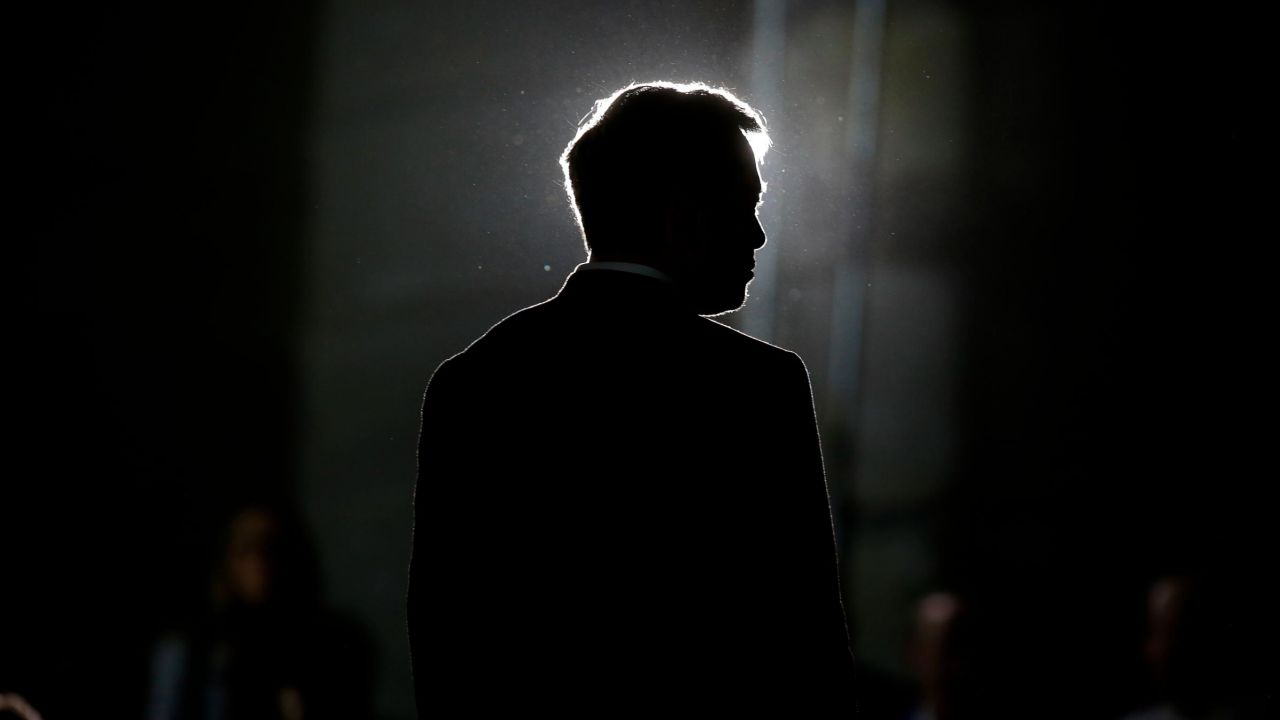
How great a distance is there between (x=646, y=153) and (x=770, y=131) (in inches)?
17.2

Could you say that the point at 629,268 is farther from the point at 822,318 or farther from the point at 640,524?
the point at 822,318

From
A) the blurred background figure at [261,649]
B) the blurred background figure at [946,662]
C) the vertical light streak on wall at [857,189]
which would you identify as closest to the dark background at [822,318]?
the vertical light streak on wall at [857,189]

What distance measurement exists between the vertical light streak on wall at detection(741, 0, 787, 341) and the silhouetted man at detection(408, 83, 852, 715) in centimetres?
44

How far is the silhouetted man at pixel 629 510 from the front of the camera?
2.45 ft

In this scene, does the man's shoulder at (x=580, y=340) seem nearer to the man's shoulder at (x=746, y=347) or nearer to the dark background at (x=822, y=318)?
the man's shoulder at (x=746, y=347)

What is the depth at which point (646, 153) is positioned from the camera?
0.84 meters

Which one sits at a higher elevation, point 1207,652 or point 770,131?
point 770,131

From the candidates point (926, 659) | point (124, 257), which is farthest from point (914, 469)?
point (124, 257)

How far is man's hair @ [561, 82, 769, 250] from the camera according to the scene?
2.74 feet

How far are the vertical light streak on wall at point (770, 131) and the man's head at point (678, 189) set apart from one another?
35cm

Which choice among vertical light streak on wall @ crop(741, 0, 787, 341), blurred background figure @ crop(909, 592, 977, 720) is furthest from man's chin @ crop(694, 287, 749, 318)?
blurred background figure @ crop(909, 592, 977, 720)

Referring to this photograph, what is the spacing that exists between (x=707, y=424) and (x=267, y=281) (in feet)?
7.96

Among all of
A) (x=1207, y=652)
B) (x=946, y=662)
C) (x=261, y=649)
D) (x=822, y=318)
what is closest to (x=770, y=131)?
(x=822, y=318)

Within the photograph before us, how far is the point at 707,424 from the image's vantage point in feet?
2.49
